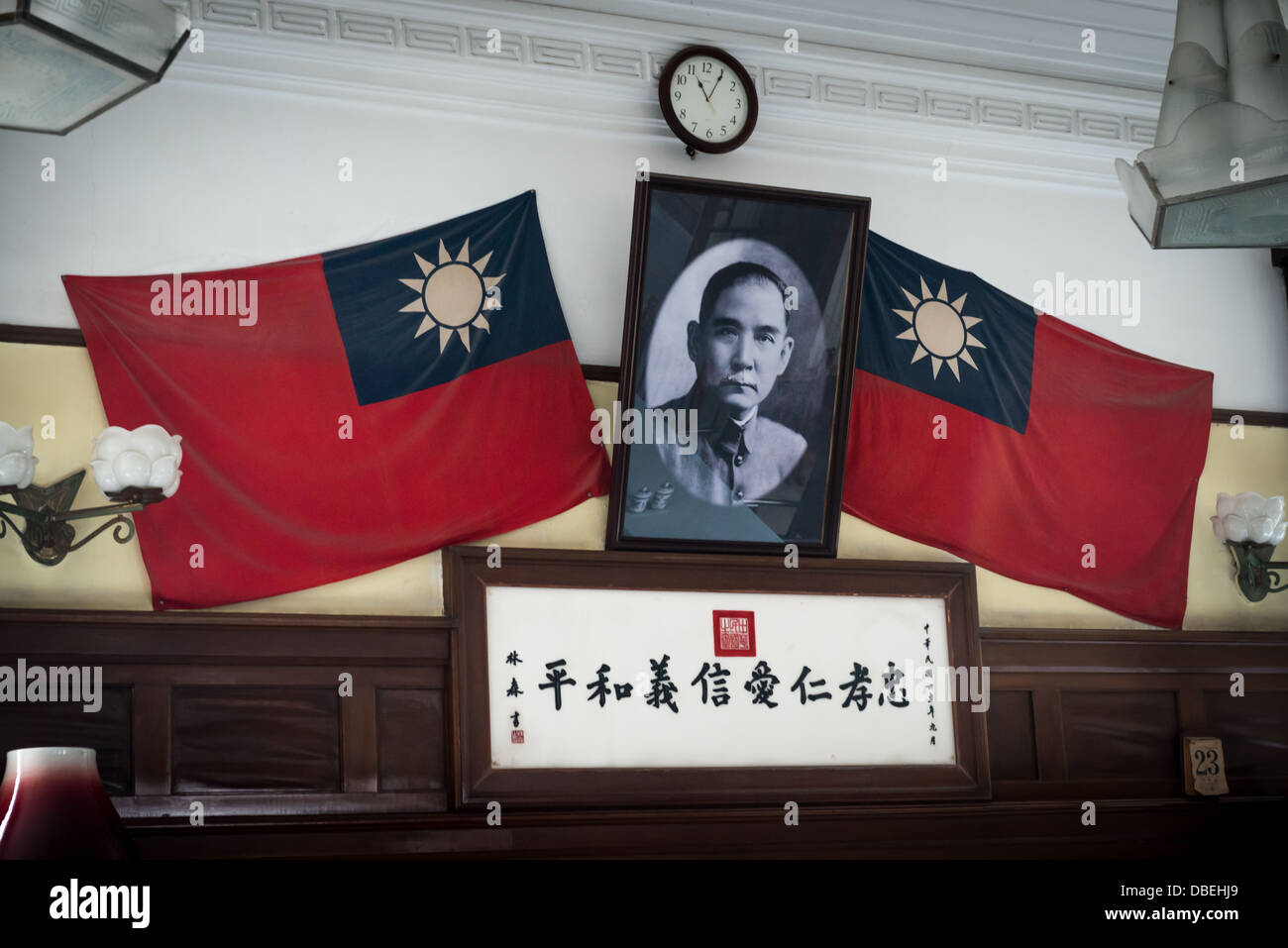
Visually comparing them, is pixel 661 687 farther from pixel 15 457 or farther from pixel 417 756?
pixel 15 457

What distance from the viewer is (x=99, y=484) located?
3.17 metres

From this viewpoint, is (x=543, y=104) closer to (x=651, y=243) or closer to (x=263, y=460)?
(x=651, y=243)

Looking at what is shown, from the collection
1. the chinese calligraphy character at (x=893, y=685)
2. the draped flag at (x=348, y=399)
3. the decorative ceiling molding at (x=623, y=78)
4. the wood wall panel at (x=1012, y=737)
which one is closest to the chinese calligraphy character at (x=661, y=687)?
the draped flag at (x=348, y=399)

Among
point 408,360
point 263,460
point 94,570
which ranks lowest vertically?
point 94,570

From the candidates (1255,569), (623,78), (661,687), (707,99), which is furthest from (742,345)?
(1255,569)

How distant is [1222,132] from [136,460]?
A: 8.22 feet

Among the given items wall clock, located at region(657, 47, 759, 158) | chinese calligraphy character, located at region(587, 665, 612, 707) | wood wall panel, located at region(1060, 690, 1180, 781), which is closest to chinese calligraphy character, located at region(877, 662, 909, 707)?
wood wall panel, located at region(1060, 690, 1180, 781)

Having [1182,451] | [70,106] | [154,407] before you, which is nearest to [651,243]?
[154,407]

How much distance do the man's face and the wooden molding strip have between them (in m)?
0.26

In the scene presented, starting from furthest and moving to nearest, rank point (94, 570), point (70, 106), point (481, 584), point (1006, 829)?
point (1006, 829) < point (481, 584) < point (94, 570) < point (70, 106)

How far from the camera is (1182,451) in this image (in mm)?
4441

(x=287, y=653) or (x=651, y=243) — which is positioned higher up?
(x=651, y=243)

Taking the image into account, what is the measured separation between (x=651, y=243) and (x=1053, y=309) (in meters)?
1.46

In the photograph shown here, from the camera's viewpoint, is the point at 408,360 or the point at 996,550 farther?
the point at 996,550
